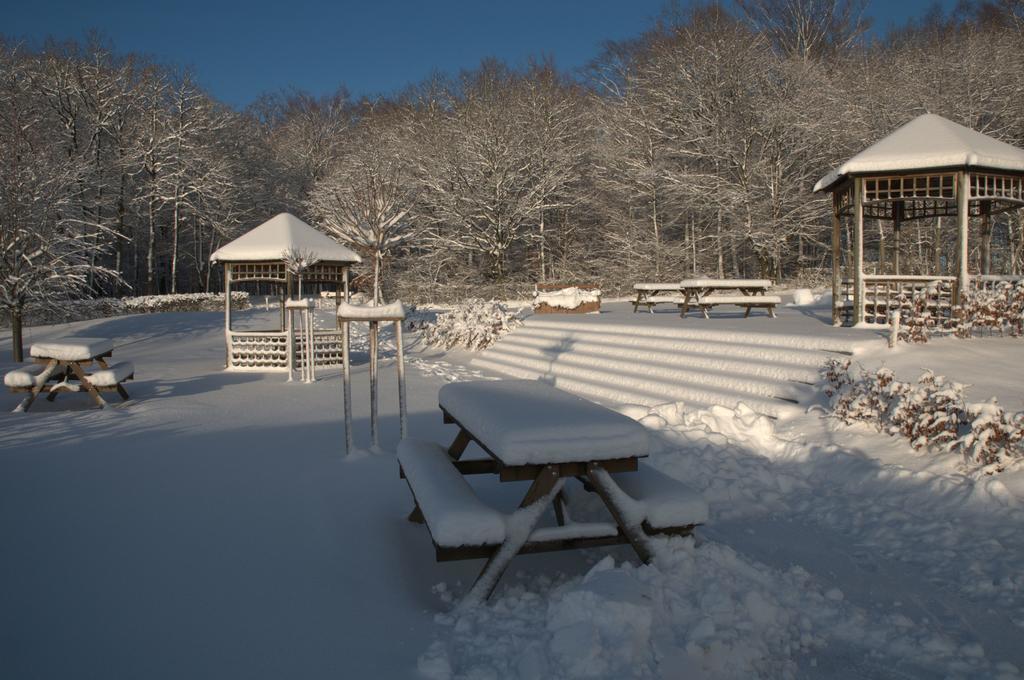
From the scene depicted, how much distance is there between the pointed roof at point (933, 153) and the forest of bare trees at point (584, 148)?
1184 centimetres

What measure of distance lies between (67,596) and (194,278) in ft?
127

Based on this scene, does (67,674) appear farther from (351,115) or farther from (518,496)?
(351,115)

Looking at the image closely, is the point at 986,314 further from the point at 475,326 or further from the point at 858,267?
the point at 475,326

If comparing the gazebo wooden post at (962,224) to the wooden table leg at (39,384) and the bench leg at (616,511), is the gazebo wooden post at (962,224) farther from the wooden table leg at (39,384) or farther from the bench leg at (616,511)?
the wooden table leg at (39,384)

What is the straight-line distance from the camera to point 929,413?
5.41 m

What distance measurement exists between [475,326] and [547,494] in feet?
40.7

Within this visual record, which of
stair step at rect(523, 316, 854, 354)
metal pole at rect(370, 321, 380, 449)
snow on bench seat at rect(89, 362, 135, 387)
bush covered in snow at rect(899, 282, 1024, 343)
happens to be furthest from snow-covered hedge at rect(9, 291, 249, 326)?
bush covered in snow at rect(899, 282, 1024, 343)

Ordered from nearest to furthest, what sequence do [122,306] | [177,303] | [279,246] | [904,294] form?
[904,294] < [279,246] < [122,306] < [177,303]

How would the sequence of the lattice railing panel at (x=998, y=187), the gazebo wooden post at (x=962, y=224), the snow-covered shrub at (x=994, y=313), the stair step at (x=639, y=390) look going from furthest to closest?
the lattice railing panel at (x=998, y=187), the gazebo wooden post at (x=962, y=224), the snow-covered shrub at (x=994, y=313), the stair step at (x=639, y=390)

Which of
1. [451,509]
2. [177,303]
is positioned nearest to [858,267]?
[451,509]

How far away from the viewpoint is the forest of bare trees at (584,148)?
23.9 meters

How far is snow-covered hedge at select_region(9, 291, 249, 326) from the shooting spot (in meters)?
21.4

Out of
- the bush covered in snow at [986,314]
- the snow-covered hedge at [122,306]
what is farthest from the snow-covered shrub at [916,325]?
the snow-covered hedge at [122,306]

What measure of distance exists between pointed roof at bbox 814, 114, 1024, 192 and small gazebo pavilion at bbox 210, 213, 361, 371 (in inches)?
375
